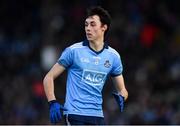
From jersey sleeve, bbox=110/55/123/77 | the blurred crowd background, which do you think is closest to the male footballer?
jersey sleeve, bbox=110/55/123/77

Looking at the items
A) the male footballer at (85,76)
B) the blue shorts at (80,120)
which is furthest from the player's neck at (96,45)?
the blue shorts at (80,120)

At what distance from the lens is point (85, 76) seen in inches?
369

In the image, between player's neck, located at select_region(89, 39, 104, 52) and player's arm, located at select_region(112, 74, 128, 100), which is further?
player's arm, located at select_region(112, 74, 128, 100)

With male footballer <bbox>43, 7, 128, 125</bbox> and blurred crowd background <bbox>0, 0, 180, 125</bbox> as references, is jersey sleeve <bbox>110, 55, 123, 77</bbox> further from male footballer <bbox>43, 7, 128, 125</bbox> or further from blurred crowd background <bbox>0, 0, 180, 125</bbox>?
blurred crowd background <bbox>0, 0, 180, 125</bbox>

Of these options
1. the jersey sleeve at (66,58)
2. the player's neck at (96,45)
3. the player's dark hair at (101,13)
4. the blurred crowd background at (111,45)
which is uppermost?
the player's dark hair at (101,13)

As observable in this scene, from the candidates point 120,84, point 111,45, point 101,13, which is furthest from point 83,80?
point 111,45

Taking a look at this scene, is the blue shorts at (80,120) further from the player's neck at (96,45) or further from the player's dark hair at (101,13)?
the player's dark hair at (101,13)

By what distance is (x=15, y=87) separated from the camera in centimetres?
1839

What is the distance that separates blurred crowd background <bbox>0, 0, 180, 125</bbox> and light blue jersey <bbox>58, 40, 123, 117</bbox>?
6920 mm

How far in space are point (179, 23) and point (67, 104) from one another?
10080mm

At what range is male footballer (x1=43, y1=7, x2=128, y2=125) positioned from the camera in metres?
9.33

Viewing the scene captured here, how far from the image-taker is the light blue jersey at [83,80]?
9344 mm

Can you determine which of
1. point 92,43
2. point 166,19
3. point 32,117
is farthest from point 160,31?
point 92,43

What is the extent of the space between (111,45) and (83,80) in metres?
9.23
